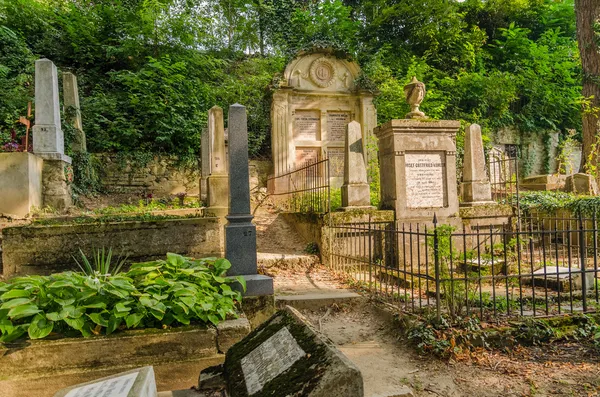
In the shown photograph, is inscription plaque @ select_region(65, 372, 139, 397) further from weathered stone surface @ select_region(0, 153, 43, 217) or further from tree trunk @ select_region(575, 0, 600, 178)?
tree trunk @ select_region(575, 0, 600, 178)

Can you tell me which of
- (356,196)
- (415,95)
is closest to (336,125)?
(415,95)

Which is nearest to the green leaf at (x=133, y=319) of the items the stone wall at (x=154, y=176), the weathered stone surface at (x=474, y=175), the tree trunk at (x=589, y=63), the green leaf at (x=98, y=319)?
the green leaf at (x=98, y=319)

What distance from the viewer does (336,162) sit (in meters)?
12.6

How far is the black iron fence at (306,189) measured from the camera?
7434mm

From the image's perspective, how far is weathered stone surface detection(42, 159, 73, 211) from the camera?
7.93 meters

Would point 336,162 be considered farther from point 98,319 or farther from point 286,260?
point 98,319

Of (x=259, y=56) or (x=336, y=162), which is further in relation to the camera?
(x=259, y=56)

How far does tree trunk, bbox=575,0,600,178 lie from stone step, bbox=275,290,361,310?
11.2 m

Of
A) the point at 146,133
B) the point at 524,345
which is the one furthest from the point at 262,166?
the point at 524,345

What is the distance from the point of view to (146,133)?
12.3 m

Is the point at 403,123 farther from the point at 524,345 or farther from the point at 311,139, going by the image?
the point at 311,139

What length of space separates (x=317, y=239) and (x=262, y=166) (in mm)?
6433

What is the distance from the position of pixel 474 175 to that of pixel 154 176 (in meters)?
9.68

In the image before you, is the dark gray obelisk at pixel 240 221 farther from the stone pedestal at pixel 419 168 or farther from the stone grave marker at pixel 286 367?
the stone pedestal at pixel 419 168
